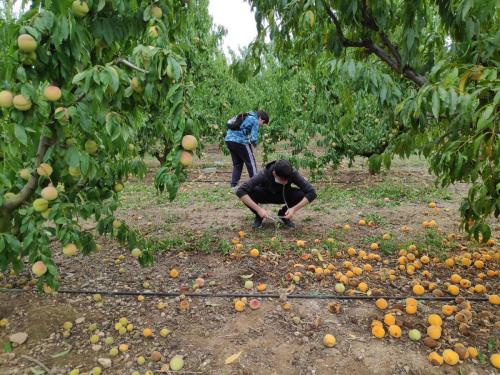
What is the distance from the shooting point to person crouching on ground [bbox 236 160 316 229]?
4.24 meters

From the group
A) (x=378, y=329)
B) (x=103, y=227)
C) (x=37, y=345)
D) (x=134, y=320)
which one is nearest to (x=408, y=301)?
(x=378, y=329)

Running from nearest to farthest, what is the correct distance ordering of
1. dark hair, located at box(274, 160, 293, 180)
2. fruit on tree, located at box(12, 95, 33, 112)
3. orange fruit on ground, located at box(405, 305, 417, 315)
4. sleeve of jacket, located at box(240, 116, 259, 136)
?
fruit on tree, located at box(12, 95, 33, 112) → orange fruit on ground, located at box(405, 305, 417, 315) → dark hair, located at box(274, 160, 293, 180) → sleeve of jacket, located at box(240, 116, 259, 136)

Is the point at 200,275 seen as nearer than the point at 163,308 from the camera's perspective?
No

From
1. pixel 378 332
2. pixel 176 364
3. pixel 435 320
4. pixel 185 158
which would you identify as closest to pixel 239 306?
pixel 176 364

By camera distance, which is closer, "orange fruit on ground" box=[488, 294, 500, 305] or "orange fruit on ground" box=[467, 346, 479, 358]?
"orange fruit on ground" box=[467, 346, 479, 358]

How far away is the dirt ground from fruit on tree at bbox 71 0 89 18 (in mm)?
1888

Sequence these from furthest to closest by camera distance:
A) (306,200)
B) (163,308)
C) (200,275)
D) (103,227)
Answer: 1. (306,200)
2. (200,275)
3. (163,308)
4. (103,227)

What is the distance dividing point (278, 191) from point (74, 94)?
2.83 meters

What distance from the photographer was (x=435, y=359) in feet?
7.13

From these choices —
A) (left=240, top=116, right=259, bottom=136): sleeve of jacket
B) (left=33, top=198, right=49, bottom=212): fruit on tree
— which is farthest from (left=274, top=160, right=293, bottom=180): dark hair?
(left=240, top=116, right=259, bottom=136): sleeve of jacket

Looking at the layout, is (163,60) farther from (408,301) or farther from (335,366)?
(408,301)

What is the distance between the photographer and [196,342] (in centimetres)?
244

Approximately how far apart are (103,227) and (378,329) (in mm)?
1909

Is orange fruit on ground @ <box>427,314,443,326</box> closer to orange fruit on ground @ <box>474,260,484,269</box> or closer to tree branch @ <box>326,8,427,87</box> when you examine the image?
orange fruit on ground @ <box>474,260,484,269</box>
